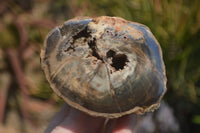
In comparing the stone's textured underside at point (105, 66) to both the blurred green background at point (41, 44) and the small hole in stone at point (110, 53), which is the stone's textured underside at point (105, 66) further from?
the blurred green background at point (41, 44)

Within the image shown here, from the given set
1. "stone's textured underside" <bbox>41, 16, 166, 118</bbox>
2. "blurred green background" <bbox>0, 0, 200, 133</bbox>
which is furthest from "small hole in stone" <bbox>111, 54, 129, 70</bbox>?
"blurred green background" <bbox>0, 0, 200, 133</bbox>

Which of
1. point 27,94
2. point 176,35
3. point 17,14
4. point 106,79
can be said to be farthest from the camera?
point 17,14

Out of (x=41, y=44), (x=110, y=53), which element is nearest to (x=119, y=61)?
(x=110, y=53)

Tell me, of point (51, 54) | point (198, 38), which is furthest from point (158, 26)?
point (51, 54)

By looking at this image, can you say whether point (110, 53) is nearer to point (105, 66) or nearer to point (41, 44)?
point (105, 66)

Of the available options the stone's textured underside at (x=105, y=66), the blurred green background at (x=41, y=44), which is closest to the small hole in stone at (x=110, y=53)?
the stone's textured underside at (x=105, y=66)

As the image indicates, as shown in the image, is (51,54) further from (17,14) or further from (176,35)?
(17,14)

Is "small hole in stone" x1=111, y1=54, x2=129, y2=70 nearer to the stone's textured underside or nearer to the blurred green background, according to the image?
the stone's textured underside
